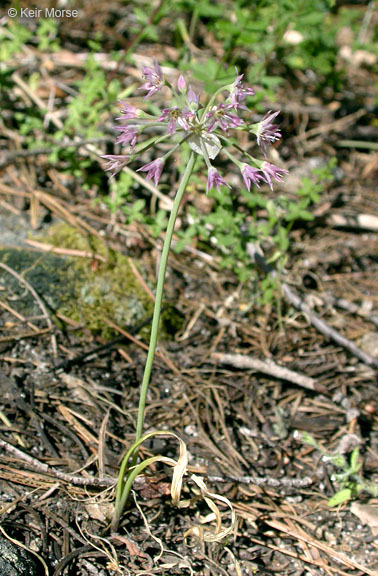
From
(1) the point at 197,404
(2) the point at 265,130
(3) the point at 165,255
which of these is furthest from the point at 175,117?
(1) the point at 197,404

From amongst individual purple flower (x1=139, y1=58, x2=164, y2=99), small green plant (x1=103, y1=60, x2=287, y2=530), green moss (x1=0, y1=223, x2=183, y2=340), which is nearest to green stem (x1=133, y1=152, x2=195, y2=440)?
small green plant (x1=103, y1=60, x2=287, y2=530)

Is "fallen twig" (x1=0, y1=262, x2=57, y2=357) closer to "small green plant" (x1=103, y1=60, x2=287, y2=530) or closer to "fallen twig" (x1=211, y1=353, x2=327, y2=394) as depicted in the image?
"fallen twig" (x1=211, y1=353, x2=327, y2=394)

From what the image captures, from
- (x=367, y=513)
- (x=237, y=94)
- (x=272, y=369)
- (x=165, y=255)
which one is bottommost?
(x=367, y=513)

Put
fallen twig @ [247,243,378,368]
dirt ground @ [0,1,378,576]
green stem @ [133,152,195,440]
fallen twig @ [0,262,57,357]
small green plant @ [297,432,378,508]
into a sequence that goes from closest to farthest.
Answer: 1. green stem @ [133,152,195,440]
2. dirt ground @ [0,1,378,576]
3. small green plant @ [297,432,378,508]
4. fallen twig @ [0,262,57,357]
5. fallen twig @ [247,243,378,368]

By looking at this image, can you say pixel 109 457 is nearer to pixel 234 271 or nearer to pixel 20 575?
pixel 20 575

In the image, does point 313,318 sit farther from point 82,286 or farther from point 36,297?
point 36,297

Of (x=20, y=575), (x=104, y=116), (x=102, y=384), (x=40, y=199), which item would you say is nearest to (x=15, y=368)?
(x=102, y=384)
